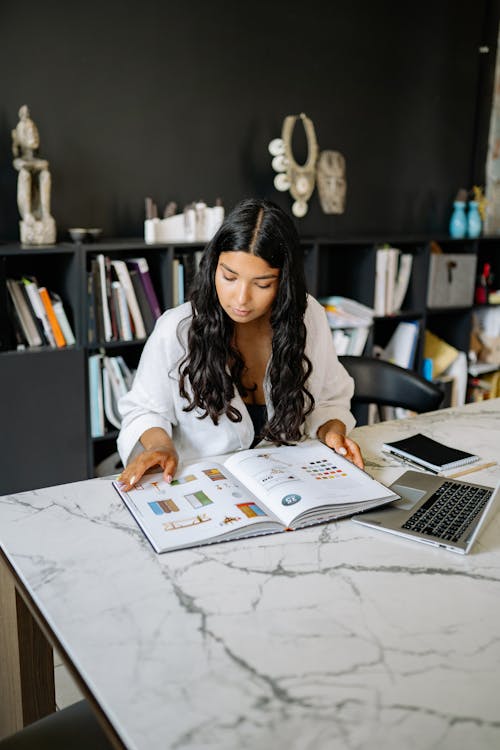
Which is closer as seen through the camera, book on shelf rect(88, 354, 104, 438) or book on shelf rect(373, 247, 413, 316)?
book on shelf rect(88, 354, 104, 438)

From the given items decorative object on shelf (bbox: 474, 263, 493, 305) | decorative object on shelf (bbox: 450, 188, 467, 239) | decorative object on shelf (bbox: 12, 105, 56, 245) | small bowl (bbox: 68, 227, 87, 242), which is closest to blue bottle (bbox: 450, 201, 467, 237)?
decorative object on shelf (bbox: 450, 188, 467, 239)

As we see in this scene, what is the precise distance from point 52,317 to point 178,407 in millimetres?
1080

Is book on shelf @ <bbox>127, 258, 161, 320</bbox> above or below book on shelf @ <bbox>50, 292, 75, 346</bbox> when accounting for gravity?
above

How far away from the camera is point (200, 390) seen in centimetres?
182

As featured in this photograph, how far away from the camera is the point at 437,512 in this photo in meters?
1.38

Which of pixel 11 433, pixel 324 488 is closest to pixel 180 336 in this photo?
pixel 324 488

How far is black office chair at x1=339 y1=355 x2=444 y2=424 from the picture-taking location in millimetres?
2340

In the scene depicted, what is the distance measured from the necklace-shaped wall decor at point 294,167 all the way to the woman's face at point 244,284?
5.67 feet

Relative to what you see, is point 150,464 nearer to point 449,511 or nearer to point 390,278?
point 449,511

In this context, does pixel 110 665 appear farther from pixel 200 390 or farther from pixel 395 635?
pixel 200 390

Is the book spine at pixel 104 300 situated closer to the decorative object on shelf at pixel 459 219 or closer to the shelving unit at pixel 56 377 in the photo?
the shelving unit at pixel 56 377

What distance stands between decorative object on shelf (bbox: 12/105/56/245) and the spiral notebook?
1654 mm

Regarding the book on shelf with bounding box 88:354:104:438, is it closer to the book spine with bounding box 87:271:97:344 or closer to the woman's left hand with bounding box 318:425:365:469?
the book spine with bounding box 87:271:97:344

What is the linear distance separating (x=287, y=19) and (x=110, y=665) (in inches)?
128
